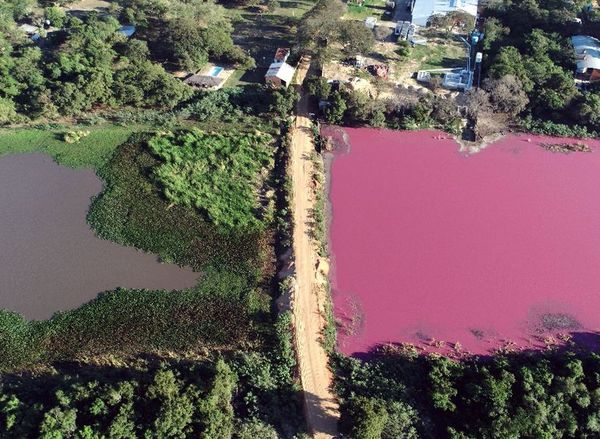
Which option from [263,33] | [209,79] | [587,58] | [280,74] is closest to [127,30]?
→ [209,79]

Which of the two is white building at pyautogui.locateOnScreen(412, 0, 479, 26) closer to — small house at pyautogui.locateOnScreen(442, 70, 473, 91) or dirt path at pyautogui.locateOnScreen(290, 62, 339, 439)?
small house at pyautogui.locateOnScreen(442, 70, 473, 91)

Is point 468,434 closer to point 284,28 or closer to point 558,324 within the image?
point 558,324

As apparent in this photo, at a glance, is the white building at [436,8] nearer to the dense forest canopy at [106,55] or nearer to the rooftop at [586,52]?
the rooftop at [586,52]

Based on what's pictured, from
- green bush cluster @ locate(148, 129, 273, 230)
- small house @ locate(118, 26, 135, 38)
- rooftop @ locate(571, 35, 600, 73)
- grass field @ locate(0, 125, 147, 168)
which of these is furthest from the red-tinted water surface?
small house @ locate(118, 26, 135, 38)

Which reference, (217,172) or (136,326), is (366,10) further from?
(136,326)

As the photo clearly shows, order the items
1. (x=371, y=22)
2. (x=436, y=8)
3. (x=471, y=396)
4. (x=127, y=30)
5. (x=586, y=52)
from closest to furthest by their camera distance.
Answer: (x=471, y=396) → (x=586, y=52) → (x=127, y=30) → (x=371, y=22) → (x=436, y=8)

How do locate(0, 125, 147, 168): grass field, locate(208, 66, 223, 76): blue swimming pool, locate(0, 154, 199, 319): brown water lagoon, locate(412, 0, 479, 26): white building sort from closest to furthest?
locate(0, 154, 199, 319): brown water lagoon → locate(0, 125, 147, 168): grass field → locate(208, 66, 223, 76): blue swimming pool → locate(412, 0, 479, 26): white building
